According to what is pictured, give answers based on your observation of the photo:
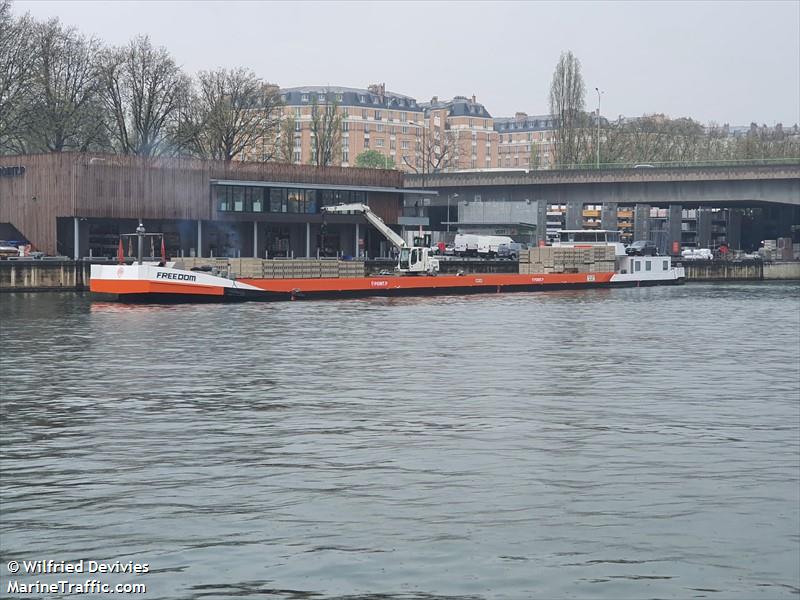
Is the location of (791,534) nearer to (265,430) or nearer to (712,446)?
(712,446)

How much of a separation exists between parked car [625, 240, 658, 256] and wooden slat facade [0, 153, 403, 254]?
39732 millimetres

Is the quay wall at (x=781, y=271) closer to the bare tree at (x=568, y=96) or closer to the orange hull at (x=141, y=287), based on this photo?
the bare tree at (x=568, y=96)

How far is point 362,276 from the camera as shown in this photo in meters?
88.8

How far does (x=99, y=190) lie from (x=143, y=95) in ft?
74.5

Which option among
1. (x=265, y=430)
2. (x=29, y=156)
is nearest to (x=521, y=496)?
(x=265, y=430)

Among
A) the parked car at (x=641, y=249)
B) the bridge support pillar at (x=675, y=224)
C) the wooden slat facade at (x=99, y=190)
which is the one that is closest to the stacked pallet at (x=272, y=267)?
the wooden slat facade at (x=99, y=190)

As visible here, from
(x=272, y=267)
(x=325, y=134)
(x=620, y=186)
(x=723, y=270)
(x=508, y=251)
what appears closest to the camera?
(x=272, y=267)

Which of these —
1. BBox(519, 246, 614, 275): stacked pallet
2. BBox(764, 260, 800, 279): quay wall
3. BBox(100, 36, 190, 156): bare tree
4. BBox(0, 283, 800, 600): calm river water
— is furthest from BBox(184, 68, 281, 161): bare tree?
BBox(0, 283, 800, 600): calm river water

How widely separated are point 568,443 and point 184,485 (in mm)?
8520

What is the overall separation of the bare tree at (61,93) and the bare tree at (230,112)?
12614 mm

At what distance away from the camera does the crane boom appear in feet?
350

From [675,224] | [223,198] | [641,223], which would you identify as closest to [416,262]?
[223,198]

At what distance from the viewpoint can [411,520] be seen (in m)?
19.0

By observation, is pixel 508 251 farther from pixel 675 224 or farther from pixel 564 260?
pixel 675 224
